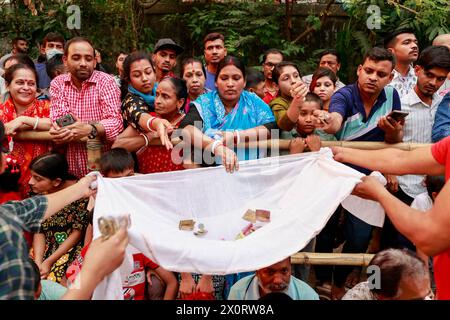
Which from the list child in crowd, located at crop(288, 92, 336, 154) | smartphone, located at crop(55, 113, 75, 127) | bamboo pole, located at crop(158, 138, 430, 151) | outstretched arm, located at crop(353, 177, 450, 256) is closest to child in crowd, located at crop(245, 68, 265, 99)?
child in crowd, located at crop(288, 92, 336, 154)

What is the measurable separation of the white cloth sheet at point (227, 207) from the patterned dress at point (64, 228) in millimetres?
654

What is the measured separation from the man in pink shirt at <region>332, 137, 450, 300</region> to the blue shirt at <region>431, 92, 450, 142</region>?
98cm

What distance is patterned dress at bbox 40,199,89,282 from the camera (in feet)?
11.1

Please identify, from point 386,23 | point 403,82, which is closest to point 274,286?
point 403,82

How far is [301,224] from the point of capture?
277cm

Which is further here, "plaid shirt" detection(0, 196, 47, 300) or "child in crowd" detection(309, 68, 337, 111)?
"child in crowd" detection(309, 68, 337, 111)

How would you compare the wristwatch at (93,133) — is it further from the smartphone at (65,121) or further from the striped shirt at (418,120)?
the striped shirt at (418,120)

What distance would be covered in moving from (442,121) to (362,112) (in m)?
0.55

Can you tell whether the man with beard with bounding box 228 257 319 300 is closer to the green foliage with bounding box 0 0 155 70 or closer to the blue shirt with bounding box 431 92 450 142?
the blue shirt with bounding box 431 92 450 142

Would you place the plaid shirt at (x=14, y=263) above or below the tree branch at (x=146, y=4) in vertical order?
below

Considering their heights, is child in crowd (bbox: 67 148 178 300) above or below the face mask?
below

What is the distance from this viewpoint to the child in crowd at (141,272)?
316cm

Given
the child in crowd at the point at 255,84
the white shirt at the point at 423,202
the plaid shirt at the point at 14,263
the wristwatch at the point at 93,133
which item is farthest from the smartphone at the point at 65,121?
the white shirt at the point at 423,202

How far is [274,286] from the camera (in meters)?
2.97
